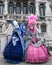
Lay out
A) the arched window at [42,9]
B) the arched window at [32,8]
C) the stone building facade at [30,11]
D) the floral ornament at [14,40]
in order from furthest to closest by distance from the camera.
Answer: the arched window at [42,9], the arched window at [32,8], the stone building facade at [30,11], the floral ornament at [14,40]

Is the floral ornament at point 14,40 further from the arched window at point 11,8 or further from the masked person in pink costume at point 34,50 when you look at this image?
the arched window at point 11,8

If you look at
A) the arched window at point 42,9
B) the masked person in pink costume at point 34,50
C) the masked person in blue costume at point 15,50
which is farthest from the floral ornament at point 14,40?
the arched window at point 42,9

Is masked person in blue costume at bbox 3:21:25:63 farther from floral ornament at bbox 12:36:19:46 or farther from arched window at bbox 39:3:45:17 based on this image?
arched window at bbox 39:3:45:17

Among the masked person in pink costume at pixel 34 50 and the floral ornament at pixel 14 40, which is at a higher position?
the floral ornament at pixel 14 40

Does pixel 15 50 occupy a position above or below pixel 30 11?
below

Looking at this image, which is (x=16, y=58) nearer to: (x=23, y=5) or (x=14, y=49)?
(x=14, y=49)

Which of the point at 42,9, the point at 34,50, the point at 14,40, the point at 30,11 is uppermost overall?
the point at 42,9

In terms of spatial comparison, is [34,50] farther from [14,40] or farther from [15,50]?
[14,40]

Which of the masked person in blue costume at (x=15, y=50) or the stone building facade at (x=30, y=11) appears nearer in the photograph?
the masked person in blue costume at (x=15, y=50)

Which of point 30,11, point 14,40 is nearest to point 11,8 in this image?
point 30,11

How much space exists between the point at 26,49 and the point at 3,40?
5.10 feet

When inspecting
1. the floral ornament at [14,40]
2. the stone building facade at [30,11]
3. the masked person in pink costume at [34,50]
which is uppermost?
the stone building facade at [30,11]

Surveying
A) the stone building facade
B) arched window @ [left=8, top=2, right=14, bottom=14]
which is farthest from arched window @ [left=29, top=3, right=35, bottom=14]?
arched window @ [left=8, top=2, right=14, bottom=14]

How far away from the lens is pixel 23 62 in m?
8.20
